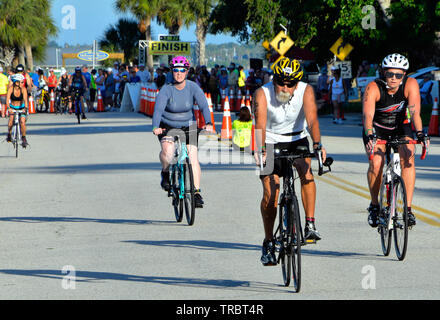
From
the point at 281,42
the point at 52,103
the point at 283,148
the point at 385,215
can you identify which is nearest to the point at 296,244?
the point at 283,148

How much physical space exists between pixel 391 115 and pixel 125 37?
2661 inches

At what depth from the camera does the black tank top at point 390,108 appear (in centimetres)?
873

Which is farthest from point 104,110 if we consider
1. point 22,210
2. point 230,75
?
point 22,210

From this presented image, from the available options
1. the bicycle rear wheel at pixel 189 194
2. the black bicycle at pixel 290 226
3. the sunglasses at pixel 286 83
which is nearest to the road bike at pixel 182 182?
the bicycle rear wheel at pixel 189 194

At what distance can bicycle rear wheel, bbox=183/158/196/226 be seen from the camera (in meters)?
10.4

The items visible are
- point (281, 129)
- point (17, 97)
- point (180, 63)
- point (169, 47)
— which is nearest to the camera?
point (281, 129)

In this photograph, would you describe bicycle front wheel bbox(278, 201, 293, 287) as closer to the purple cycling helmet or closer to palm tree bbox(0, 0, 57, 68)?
the purple cycling helmet

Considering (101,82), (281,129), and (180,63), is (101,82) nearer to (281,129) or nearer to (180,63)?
(180,63)

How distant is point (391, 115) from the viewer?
883 cm

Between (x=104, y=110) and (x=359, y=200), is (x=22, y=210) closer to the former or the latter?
(x=359, y=200)

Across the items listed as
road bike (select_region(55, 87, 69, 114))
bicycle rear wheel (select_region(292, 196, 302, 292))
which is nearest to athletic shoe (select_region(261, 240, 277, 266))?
bicycle rear wheel (select_region(292, 196, 302, 292))

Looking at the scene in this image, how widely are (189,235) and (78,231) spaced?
1.29 m

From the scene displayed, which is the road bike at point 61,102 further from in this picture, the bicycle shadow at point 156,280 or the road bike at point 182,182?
the bicycle shadow at point 156,280

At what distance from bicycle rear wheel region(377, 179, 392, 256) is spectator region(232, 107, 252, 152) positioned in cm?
938
